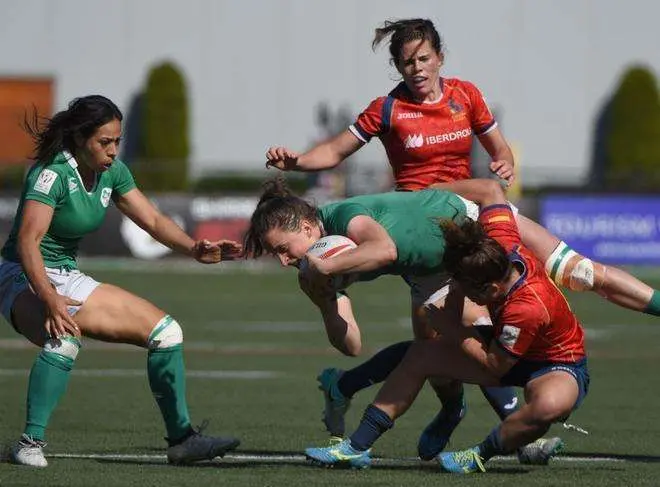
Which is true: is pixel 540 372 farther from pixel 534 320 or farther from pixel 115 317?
pixel 115 317

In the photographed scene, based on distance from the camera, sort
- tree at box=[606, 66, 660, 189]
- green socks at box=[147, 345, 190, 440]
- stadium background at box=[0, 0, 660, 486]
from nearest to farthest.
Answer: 1. green socks at box=[147, 345, 190, 440]
2. stadium background at box=[0, 0, 660, 486]
3. tree at box=[606, 66, 660, 189]

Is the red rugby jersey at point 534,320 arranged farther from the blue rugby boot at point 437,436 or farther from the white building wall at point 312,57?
the white building wall at point 312,57

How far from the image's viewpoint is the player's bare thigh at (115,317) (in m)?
7.06

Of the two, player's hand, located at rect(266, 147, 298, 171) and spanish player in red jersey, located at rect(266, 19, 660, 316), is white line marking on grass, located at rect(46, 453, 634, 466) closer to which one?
spanish player in red jersey, located at rect(266, 19, 660, 316)

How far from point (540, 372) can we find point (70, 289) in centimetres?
227

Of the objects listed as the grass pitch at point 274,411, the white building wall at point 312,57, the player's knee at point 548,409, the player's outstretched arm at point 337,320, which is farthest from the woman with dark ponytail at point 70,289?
the white building wall at point 312,57

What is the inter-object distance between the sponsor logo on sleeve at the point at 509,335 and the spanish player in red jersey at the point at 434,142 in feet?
3.13

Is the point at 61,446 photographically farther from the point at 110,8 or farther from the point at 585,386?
the point at 110,8

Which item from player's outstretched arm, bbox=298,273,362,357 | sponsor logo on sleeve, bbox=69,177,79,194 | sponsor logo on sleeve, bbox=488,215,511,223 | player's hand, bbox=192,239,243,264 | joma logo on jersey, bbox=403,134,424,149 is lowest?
player's outstretched arm, bbox=298,273,362,357

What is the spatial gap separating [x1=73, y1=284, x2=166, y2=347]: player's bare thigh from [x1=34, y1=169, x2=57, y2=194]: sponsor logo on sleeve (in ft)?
1.84

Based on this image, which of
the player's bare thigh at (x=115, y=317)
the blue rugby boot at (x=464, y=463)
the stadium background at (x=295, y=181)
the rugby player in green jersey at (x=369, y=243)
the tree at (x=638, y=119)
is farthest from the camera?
the tree at (x=638, y=119)

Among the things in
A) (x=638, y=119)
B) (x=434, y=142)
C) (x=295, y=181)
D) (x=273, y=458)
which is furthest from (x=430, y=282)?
(x=638, y=119)

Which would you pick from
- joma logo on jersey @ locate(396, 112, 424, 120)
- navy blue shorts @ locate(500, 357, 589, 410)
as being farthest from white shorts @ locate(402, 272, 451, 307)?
joma logo on jersey @ locate(396, 112, 424, 120)

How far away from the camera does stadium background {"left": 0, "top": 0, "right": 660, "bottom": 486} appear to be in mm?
8219
